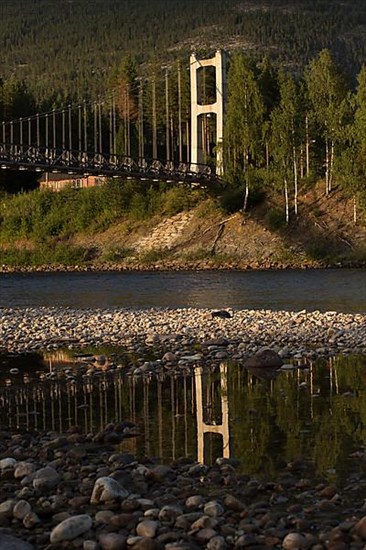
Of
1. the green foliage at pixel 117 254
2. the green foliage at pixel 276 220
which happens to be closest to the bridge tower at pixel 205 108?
the green foliage at pixel 276 220

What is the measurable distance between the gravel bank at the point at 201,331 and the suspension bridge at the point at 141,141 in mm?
32445

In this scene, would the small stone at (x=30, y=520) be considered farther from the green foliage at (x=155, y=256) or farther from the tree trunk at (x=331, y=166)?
the green foliage at (x=155, y=256)

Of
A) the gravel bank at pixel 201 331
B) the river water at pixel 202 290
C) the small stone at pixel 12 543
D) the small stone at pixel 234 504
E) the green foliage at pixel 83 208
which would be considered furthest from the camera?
the green foliage at pixel 83 208

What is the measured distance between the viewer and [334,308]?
2344cm

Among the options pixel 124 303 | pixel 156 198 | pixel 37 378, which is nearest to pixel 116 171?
pixel 156 198

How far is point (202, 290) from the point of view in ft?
108

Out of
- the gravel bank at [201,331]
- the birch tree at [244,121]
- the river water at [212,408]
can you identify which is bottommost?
the gravel bank at [201,331]

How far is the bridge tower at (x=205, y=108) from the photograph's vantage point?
193 ft

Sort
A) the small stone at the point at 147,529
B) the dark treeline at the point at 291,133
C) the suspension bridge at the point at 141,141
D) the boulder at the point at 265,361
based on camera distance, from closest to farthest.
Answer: the small stone at the point at 147,529, the boulder at the point at 265,361, the dark treeline at the point at 291,133, the suspension bridge at the point at 141,141

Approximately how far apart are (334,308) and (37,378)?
Result: 12.7 m

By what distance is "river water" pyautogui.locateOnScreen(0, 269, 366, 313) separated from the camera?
26.3 metres

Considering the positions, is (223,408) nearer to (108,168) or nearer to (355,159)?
(355,159)

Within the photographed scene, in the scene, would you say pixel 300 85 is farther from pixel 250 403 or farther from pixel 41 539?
pixel 41 539

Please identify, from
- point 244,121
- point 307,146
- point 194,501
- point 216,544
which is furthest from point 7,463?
point 244,121
